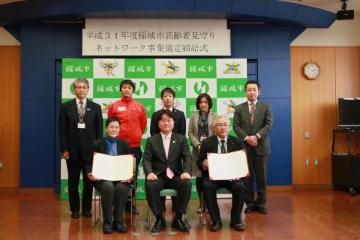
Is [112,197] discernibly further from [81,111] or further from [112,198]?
[81,111]

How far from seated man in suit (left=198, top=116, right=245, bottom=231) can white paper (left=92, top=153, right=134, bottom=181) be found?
694 millimetres

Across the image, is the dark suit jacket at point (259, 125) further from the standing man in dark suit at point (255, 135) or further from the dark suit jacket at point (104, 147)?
the dark suit jacket at point (104, 147)

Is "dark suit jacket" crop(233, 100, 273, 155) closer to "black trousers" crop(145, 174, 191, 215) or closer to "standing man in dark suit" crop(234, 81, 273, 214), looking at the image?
"standing man in dark suit" crop(234, 81, 273, 214)

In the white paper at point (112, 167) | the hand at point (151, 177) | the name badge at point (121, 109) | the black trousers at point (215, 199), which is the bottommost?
the black trousers at point (215, 199)

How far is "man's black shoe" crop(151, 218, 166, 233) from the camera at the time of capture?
324cm

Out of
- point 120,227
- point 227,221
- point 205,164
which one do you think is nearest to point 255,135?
point 205,164

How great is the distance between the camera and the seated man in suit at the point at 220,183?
334 centimetres

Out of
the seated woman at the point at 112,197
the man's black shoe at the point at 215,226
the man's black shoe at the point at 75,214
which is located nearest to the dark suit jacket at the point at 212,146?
the man's black shoe at the point at 215,226

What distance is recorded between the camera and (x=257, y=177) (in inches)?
161

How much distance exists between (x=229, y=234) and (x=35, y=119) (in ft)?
12.3

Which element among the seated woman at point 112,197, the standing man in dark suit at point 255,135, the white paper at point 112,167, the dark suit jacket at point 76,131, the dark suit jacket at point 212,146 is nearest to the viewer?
the seated woman at point 112,197

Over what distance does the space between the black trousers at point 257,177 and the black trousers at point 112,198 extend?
1.46m

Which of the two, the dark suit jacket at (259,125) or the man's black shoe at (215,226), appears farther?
the dark suit jacket at (259,125)

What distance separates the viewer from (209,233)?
128 inches
